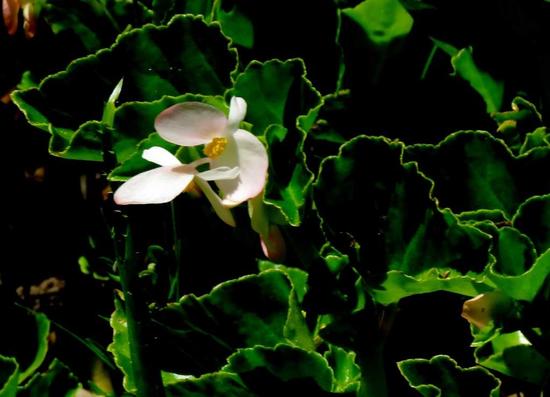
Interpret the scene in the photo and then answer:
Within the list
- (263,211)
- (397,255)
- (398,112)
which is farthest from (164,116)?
(398,112)

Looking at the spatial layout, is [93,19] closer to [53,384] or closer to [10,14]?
[10,14]

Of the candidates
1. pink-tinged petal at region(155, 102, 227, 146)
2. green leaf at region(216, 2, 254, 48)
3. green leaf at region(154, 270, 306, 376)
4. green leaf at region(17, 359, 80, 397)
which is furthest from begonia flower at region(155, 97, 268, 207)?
green leaf at region(17, 359, 80, 397)

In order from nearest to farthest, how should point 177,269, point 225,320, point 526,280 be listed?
point 526,280
point 225,320
point 177,269

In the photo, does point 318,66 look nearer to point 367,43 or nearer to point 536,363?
point 367,43

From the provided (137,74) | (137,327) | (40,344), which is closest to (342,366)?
(137,327)

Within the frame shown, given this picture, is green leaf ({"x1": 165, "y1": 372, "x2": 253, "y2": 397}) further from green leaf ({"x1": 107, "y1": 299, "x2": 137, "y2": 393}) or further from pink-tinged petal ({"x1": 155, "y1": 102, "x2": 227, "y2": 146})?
pink-tinged petal ({"x1": 155, "y1": 102, "x2": 227, "y2": 146})
